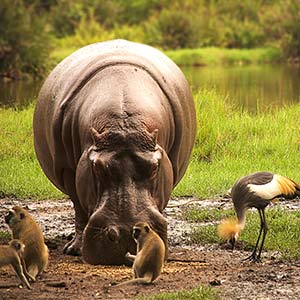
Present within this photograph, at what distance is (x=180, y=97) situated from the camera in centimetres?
814

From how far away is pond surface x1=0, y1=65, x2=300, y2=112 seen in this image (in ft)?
68.1

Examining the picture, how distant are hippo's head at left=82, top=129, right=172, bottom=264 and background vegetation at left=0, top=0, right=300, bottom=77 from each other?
2503 centimetres

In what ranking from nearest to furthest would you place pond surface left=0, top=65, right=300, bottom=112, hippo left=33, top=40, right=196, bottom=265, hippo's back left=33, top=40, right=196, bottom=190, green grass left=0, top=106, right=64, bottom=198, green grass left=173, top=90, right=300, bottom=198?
hippo left=33, top=40, right=196, bottom=265 < hippo's back left=33, top=40, right=196, bottom=190 < green grass left=0, top=106, right=64, bottom=198 < green grass left=173, top=90, right=300, bottom=198 < pond surface left=0, top=65, right=300, bottom=112

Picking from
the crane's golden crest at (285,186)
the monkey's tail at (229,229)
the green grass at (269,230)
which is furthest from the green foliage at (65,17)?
the crane's golden crest at (285,186)

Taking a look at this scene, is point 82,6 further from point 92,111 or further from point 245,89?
point 92,111

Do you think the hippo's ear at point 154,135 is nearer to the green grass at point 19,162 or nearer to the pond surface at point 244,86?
the green grass at point 19,162

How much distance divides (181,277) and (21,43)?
2509cm

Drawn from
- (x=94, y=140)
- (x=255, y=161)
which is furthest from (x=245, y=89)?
(x=94, y=140)

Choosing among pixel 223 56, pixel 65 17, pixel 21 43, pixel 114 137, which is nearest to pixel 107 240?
pixel 114 137

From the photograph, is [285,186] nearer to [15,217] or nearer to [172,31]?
[15,217]

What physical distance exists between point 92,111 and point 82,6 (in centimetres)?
4297

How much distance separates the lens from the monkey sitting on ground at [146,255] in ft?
20.8

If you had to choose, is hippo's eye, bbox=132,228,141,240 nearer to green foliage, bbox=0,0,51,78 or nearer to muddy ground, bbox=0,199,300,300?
muddy ground, bbox=0,199,300,300

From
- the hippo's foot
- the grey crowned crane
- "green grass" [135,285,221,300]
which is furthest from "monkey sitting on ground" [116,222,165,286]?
the hippo's foot
